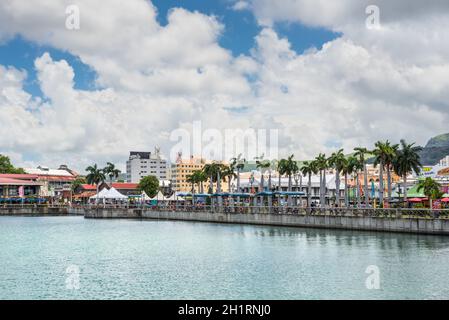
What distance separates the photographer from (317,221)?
8838 centimetres

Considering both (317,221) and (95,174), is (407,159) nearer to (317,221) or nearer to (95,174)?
(317,221)

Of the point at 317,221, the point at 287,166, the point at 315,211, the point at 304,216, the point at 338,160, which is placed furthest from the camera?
the point at 287,166

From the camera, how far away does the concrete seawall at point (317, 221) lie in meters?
70.1

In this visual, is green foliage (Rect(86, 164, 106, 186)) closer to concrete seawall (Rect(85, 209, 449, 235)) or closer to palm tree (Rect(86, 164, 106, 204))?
palm tree (Rect(86, 164, 106, 204))

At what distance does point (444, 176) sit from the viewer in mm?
144500

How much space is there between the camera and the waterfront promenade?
233 ft

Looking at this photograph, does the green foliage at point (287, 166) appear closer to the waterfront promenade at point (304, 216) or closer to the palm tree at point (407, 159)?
the waterfront promenade at point (304, 216)

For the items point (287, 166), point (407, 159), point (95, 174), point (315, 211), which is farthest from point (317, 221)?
point (95, 174)

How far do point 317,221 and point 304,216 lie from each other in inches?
128

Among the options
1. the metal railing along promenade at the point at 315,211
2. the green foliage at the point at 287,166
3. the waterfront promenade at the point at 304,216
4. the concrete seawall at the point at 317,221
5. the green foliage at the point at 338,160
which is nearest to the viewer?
the concrete seawall at the point at 317,221

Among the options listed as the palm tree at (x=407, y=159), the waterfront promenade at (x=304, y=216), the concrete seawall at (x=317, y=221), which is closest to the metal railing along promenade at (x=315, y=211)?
the waterfront promenade at (x=304, y=216)

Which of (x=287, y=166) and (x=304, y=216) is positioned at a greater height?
(x=287, y=166)
